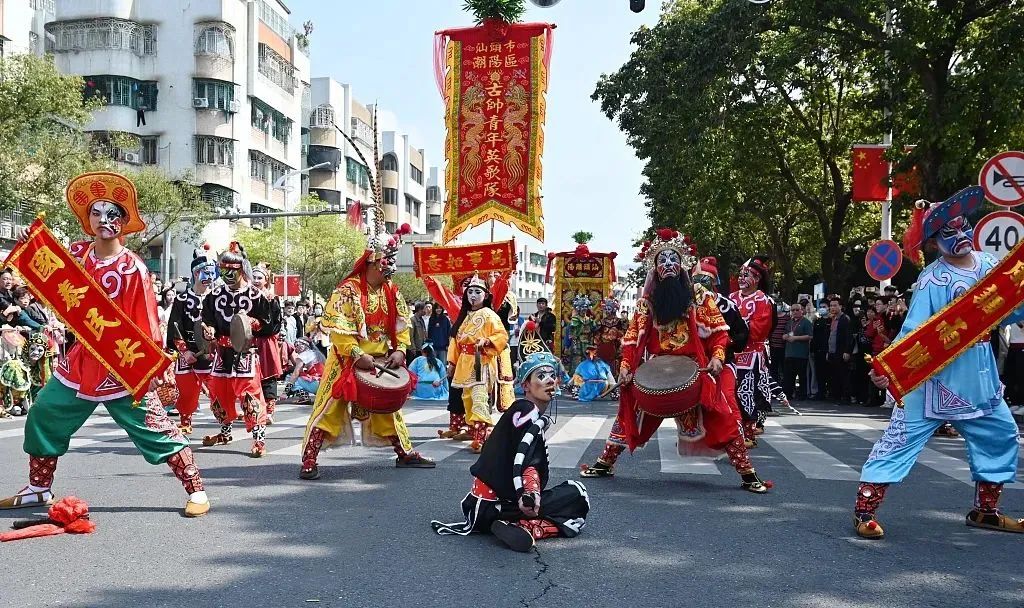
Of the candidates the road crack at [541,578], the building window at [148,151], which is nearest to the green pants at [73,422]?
the road crack at [541,578]

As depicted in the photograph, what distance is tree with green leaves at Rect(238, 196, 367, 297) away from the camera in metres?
50.1

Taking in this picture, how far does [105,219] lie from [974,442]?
562 cm

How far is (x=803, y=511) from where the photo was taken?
7.00 m

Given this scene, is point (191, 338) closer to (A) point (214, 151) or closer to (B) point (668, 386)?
(B) point (668, 386)

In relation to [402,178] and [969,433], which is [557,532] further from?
[402,178]

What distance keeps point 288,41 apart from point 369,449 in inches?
2084

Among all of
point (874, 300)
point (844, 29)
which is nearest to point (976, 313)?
point (874, 300)

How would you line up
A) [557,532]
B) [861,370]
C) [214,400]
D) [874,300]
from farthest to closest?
[861,370] → [874,300] → [214,400] → [557,532]

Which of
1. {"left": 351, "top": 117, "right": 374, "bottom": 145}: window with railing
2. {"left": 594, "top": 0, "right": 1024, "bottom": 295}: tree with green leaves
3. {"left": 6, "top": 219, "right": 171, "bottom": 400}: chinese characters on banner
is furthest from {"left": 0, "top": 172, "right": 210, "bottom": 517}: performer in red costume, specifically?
{"left": 351, "top": 117, "right": 374, "bottom": 145}: window with railing

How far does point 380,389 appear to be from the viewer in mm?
8008

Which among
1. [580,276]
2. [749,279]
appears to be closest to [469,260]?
[749,279]

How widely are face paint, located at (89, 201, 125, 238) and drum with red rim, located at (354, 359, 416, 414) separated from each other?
2.37 m

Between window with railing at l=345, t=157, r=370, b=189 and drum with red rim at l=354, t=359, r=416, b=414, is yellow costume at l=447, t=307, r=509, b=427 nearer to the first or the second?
drum with red rim at l=354, t=359, r=416, b=414

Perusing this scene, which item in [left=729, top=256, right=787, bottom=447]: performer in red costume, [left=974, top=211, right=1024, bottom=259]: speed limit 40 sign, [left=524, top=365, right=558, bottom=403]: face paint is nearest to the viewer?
[left=524, top=365, right=558, bottom=403]: face paint
